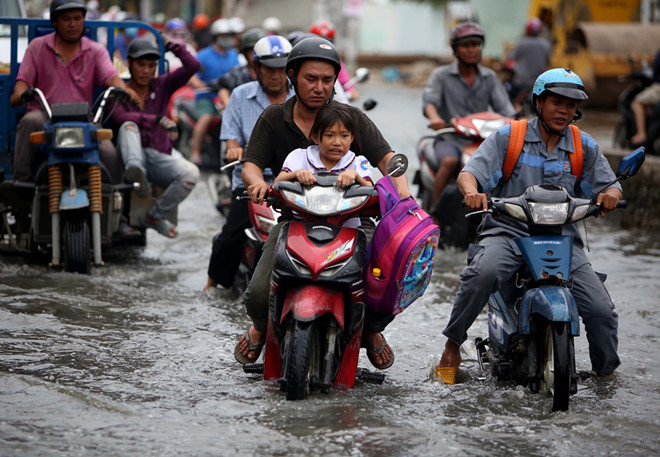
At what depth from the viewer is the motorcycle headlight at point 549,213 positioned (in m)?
5.58

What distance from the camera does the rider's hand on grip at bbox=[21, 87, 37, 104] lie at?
348 inches

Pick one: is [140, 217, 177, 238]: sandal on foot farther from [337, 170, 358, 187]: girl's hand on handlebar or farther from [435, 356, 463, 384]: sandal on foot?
[337, 170, 358, 187]: girl's hand on handlebar

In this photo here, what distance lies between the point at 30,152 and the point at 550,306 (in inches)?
200

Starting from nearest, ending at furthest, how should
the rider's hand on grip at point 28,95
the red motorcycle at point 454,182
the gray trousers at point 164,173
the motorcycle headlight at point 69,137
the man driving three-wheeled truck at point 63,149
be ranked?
the motorcycle headlight at point 69,137 < the man driving three-wheeled truck at point 63,149 < the rider's hand on grip at point 28,95 < the gray trousers at point 164,173 < the red motorcycle at point 454,182

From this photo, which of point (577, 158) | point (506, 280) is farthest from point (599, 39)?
point (506, 280)

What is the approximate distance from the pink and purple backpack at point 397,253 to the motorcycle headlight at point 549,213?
52 cm

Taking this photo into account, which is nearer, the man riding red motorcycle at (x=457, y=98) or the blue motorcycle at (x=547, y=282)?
the blue motorcycle at (x=547, y=282)

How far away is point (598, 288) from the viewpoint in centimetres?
589

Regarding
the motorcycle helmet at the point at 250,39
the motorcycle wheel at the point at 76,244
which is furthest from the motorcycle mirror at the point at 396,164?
the motorcycle helmet at the point at 250,39

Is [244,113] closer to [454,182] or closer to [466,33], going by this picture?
[466,33]

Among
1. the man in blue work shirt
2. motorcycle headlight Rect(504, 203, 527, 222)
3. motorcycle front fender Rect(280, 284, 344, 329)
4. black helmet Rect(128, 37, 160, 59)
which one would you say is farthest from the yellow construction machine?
motorcycle front fender Rect(280, 284, 344, 329)

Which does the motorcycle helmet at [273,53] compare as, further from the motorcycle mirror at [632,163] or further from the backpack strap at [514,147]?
the motorcycle mirror at [632,163]

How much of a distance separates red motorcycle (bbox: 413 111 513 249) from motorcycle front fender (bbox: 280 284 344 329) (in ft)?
14.7

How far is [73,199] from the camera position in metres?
8.65
